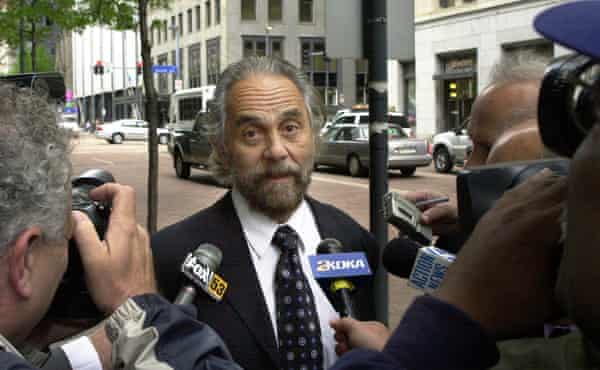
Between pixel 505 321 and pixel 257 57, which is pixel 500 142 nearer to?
A: pixel 505 321

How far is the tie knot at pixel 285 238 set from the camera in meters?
2.04

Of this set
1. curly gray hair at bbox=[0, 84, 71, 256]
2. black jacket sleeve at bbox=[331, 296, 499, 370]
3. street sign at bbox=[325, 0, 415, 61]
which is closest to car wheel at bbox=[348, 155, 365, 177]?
street sign at bbox=[325, 0, 415, 61]

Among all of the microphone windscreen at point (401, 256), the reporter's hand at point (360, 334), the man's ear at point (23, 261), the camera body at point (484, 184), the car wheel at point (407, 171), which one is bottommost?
the car wheel at point (407, 171)

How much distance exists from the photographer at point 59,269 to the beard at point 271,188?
0.81m

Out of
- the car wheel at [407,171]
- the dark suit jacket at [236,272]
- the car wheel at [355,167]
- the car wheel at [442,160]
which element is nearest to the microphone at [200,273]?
the dark suit jacket at [236,272]

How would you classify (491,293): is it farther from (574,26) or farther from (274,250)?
(274,250)

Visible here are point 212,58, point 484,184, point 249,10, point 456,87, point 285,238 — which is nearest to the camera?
point 484,184

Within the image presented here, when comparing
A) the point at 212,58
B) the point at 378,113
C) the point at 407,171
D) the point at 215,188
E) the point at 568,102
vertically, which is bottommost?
the point at 215,188

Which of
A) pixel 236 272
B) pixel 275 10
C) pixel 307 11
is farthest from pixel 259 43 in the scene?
pixel 236 272

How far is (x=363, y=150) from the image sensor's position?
17.8 m

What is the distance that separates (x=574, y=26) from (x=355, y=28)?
287cm

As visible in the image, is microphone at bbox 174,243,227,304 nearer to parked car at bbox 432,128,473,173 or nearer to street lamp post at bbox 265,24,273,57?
parked car at bbox 432,128,473,173

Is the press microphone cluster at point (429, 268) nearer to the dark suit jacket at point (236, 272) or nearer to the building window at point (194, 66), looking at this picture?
the dark suit jacket at point (236, 272)

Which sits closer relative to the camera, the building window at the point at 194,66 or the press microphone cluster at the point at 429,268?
the press microphone cluster at the point at 429,268
